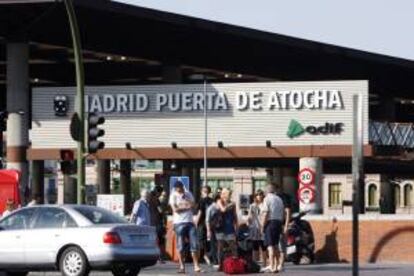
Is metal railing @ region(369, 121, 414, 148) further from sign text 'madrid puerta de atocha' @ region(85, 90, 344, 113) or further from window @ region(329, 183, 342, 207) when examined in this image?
window @ region(329, 183, 342, 207)

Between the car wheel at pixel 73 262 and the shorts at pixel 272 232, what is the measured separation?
4.33m

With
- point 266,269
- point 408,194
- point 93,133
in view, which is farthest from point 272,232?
point 408,194

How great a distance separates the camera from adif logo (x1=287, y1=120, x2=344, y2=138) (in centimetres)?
4634

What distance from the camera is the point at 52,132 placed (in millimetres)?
48750

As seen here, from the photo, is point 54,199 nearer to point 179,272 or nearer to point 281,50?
point 281,50

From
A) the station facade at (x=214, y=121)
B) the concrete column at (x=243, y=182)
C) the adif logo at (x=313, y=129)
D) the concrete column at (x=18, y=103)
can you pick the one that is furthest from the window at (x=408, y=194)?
the concrete column at (x=18, y=103)

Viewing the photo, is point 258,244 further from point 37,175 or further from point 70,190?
point 37,175

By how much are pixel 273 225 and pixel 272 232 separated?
148mm

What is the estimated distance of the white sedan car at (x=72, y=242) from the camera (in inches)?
859

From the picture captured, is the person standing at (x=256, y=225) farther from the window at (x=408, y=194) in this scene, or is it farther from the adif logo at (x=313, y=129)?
the window at (x=408, y=194)

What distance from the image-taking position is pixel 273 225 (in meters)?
24.4

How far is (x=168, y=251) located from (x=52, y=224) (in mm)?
7627

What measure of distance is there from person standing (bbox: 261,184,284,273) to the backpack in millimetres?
592

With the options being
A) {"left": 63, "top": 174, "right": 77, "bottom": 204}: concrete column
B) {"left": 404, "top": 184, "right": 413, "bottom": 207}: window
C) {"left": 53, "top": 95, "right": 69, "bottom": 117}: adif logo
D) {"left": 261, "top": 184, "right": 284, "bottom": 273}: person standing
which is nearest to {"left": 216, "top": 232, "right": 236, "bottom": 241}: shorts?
{"left": 261, "top": 184, "right": 284, "bottom": 273}: person standing
